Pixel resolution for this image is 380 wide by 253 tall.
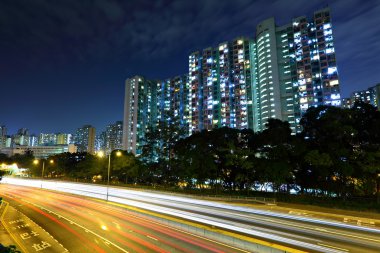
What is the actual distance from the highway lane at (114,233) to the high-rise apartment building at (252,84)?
71.6m

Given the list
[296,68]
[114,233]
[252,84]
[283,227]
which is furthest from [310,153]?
[252,84]

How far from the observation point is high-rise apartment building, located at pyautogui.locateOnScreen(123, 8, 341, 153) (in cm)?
11525

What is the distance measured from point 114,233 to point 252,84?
13129 cm

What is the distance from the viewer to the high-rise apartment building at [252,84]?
115m

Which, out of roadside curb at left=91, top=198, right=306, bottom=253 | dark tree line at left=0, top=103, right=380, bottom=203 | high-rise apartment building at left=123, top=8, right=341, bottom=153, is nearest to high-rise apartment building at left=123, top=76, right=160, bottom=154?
high-rise apartment building at left=123, top=8, right=341, bottom=153

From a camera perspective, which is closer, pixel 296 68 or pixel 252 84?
pixel 296 68

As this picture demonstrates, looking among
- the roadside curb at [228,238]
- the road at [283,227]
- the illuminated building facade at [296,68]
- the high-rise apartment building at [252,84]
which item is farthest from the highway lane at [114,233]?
the illuminated building facade at [296,68]

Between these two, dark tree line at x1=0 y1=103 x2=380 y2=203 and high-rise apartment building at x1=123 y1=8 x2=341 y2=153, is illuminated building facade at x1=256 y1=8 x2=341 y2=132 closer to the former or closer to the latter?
high-rise apartment building at x1=123 y1=8 x2=341 y2=153

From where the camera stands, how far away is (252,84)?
464 feet

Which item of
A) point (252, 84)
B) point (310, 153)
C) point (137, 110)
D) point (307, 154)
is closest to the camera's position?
point (310, 153)

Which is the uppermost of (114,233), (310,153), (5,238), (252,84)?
(252,84)

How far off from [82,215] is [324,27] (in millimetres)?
127644

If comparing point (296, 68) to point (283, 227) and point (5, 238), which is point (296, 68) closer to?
point (283, 227)

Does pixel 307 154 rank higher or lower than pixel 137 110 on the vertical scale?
lower
